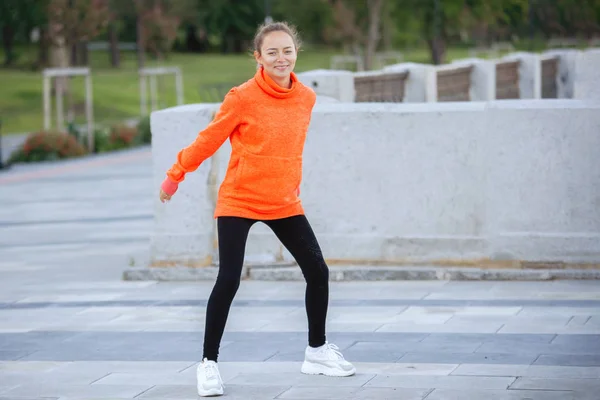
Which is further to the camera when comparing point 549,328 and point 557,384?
point 549,328

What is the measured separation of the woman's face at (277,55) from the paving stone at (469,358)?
65.5 inches

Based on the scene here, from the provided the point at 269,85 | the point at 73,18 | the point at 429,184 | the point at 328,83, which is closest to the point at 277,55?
the point at 269,85

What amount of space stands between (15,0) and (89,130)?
10157 mm

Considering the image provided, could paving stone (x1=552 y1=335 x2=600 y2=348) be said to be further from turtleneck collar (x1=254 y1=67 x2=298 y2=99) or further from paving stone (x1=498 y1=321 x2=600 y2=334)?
turtleneck collar (x1=254 y1=67 x2=298 y2=99)

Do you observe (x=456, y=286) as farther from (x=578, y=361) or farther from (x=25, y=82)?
(x=25, y=82)

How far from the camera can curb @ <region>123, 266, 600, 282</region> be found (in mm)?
8758

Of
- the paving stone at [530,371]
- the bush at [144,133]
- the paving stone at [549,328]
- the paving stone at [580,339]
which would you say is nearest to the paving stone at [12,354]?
the paving stone at [530,371]

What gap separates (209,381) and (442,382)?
109 cm

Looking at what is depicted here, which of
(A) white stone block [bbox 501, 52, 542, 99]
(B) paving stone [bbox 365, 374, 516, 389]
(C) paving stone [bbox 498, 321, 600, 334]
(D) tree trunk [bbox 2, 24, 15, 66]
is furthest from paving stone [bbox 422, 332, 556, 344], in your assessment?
(D) tree trunk [bbox 2, 24, 15, 66]

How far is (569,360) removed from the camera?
20.5 ft

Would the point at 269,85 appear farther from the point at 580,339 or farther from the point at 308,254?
the point at 580,339

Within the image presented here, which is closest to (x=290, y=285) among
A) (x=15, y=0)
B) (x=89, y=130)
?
(x=89, y=130)

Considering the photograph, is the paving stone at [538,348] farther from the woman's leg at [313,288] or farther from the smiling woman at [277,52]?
the smiling woman at [277,52]

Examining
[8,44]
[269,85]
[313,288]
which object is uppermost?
[269,85]
